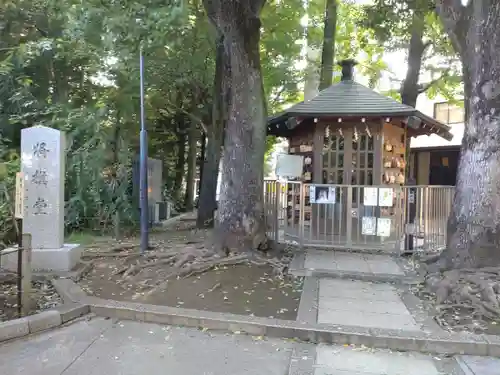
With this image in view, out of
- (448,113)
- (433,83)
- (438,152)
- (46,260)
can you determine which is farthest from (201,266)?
(448,113)

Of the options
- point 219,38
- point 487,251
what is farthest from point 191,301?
point 219,38

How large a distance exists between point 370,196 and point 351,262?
67.5 inches

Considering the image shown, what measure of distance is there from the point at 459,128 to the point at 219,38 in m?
15.9

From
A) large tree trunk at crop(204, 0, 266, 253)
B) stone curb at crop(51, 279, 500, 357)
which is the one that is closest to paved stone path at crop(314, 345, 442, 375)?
stone curb at crop(51, 279, 500, 357)

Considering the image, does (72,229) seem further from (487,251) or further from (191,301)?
(487,251)

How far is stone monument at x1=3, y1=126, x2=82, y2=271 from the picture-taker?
27.2ft

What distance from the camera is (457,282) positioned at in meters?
7.15

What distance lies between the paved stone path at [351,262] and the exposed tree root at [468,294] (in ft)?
3.97

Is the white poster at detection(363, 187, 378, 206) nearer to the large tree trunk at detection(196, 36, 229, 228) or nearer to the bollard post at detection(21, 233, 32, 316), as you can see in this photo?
the large tree trunk at detection(196, 36, 229, 228)

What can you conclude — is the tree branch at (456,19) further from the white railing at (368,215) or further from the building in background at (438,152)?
the building in background at (438,152)

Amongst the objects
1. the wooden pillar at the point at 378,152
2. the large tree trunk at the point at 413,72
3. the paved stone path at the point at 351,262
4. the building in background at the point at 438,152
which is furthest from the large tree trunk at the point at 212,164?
the building in background at the point at 438,152

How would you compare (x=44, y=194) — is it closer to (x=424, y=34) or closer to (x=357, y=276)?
(x=357, y=276)

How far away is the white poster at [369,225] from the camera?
10375 mm

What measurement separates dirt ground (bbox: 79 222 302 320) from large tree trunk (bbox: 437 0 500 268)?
2.87m
